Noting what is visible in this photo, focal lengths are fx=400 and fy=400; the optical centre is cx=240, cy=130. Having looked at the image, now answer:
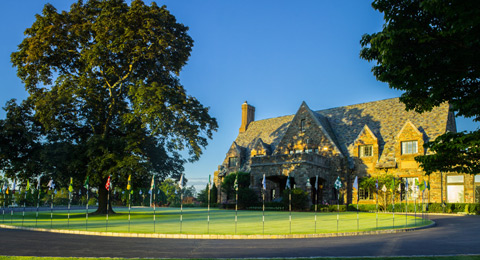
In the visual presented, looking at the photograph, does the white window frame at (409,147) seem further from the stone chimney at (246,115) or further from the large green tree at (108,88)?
the stone chimney at (246,115)

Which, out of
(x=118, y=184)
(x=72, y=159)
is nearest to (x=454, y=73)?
(x=72, y=159)

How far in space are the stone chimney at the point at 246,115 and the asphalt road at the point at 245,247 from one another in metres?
44.7

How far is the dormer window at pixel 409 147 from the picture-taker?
40.1 metres

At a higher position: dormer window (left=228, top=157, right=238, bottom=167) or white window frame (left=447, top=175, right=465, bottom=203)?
dormer window (left=228, top=157, right=238, bottom=167)

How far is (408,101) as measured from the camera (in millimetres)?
13289

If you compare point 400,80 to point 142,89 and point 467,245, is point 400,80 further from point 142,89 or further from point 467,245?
point 142,89

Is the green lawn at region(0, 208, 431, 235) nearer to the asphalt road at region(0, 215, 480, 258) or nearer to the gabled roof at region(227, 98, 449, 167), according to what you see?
the asphalt road at region(0, 215, 480, 258)

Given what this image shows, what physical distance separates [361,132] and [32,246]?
120 feet

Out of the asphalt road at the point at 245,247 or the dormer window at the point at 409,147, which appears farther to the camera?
the dormer window at the point at 409,147

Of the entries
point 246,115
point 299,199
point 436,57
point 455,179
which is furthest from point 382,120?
point 436,57

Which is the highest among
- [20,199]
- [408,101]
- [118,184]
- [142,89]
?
[142,89]

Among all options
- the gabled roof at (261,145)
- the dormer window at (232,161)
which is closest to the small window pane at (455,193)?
the gabled roof at (261,145)

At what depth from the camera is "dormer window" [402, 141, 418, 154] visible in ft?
131

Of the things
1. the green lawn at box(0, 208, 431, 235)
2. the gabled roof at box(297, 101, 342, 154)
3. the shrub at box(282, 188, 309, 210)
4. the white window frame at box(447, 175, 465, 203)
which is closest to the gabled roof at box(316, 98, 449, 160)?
the gabled roof at box(297, 101, 342, 154)
